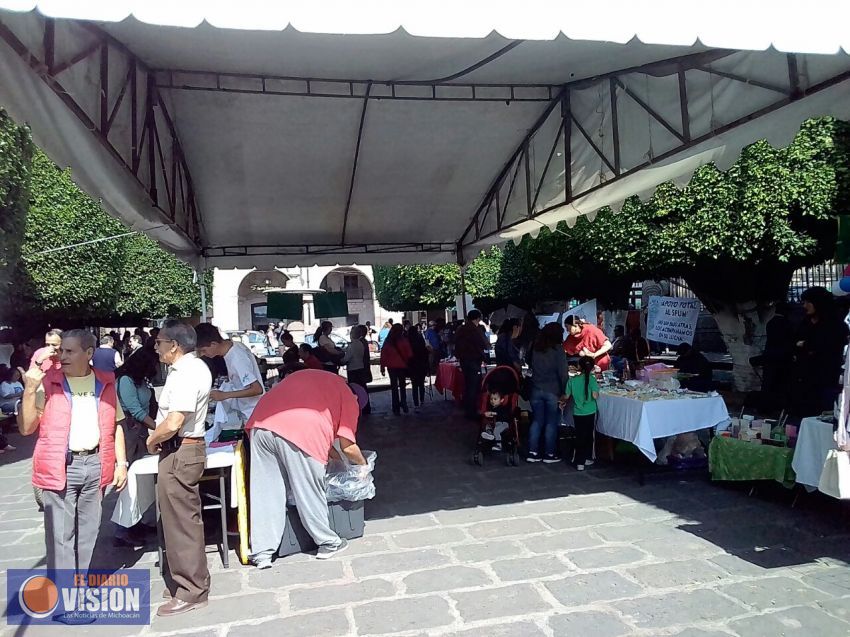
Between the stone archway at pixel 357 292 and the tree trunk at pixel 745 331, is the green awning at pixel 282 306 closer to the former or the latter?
the tree trunk at pixel 745 331

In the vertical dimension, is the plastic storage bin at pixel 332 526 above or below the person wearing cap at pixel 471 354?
below

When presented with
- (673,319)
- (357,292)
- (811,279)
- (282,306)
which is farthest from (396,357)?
(357,292)

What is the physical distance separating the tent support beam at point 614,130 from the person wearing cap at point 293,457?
361 centimetres

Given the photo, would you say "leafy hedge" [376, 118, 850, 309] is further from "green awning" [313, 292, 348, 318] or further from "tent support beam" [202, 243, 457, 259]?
"green awning" [313, 292, 348, 318]

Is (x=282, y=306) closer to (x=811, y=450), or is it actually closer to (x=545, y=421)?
(x=545, y=421)

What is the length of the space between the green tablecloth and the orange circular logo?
523cm

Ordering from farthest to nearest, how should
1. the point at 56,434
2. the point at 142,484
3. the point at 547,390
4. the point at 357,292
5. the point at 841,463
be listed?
the point at 357,292, the point at 547,390, the point at 142,484, the point at 841,463, the point at 56,434

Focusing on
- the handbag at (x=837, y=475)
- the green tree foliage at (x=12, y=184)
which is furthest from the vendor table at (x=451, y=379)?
the green tree foliage at (x=12, y=184)

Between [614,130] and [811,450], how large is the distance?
3.26 m

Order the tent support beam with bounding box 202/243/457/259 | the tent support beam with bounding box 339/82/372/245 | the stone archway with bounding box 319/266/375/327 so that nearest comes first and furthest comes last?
1. the tent support beam with bounding box 339/82/372/245
2. the tent support beam with bounding box 202/243/457/259
3. the stone archway with bounding box 319/266/375/327

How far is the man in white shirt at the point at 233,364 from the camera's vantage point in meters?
4.91

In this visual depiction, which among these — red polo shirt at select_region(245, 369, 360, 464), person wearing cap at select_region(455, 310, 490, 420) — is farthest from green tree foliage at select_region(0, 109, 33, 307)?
person wearing cap at select_region(455, 310, 490, 420)

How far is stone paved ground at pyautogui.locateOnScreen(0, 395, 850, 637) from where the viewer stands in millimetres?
3348

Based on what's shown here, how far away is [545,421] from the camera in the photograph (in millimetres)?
6746
